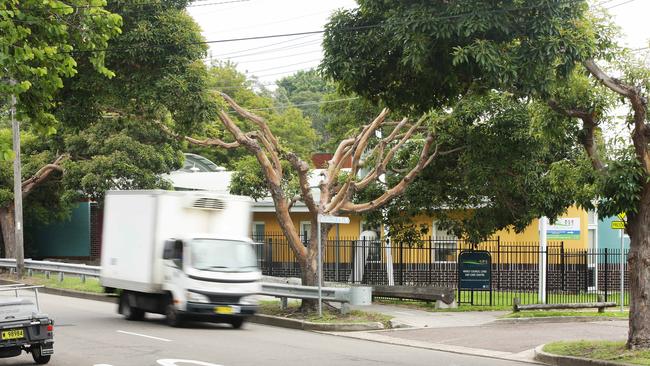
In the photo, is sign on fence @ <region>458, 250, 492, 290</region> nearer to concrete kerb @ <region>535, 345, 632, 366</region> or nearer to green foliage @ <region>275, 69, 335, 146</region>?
concrete kerb @ <region>535, 345, 632, 366</region>

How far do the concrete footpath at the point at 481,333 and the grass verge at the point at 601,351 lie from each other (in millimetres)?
685

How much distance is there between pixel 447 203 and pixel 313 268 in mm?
4845

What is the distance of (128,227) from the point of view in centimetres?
2131

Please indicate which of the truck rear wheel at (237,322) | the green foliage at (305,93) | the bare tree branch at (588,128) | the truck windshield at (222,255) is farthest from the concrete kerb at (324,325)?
the green foliage at (305,93)

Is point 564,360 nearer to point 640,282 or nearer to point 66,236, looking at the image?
point 640,282

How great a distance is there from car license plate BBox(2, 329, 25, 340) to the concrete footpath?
826 cm

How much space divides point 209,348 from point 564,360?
6199 millimetres

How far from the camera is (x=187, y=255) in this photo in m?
20.0

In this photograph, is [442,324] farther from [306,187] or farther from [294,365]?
[294,365]

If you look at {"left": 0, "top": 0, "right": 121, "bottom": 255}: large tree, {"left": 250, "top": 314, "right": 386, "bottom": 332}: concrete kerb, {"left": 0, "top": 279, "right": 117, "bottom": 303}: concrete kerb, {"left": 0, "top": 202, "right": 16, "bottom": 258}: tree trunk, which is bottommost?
{"left": 250, "top": 314, "right": 386, "bottom": 332}: concrete kerb

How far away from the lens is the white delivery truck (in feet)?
65.8

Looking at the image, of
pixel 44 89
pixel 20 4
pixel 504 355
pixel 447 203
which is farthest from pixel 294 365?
pixel 447 203

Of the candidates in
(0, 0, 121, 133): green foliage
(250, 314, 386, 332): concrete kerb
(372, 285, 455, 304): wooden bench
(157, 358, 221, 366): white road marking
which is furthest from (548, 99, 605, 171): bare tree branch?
(372, 285, 455, 304): wooden bench

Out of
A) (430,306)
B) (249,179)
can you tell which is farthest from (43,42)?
(249,179)
